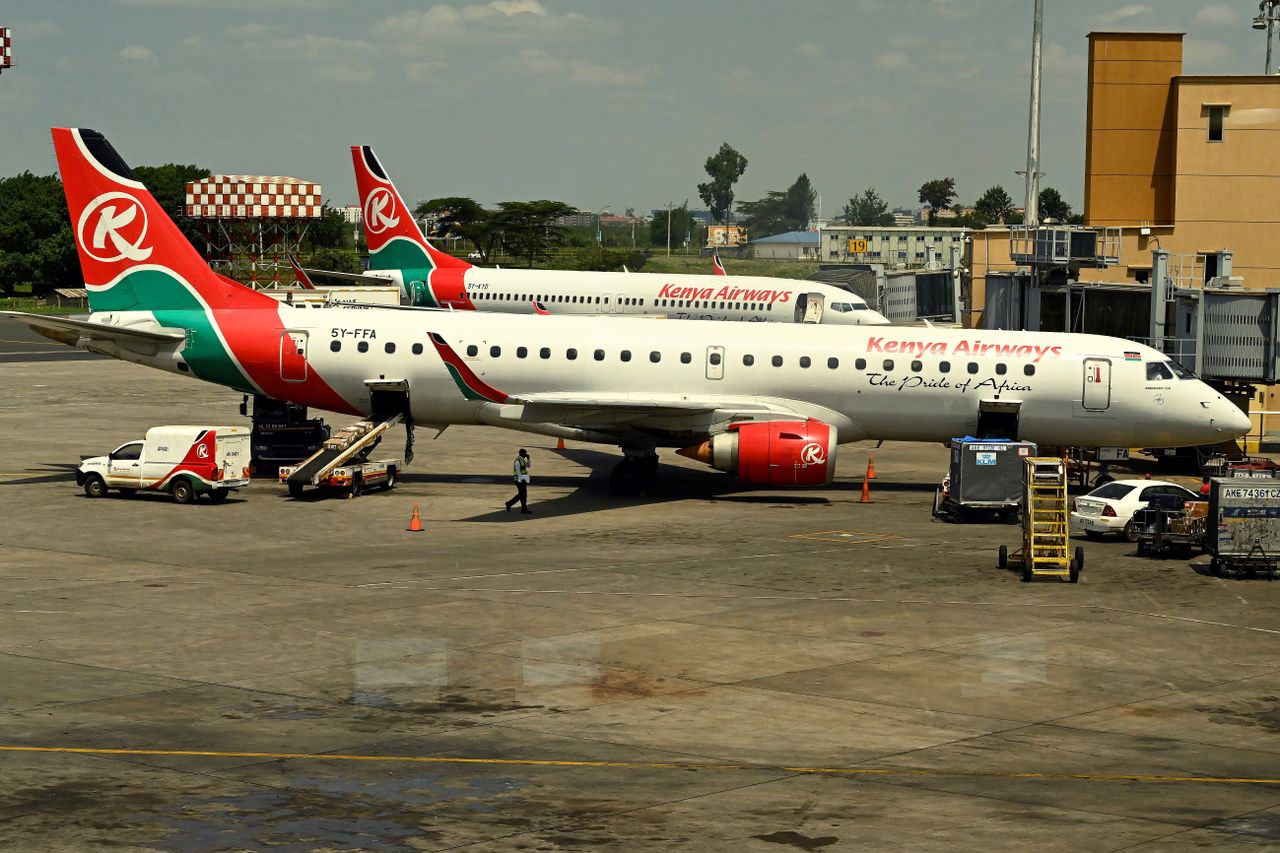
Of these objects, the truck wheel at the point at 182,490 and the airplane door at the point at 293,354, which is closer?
the truck wheel at the point at 182,490

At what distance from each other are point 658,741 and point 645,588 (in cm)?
1078

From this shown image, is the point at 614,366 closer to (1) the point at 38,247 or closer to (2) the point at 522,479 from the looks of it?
(2) the point at 522,479

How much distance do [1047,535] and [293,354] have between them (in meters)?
23.4

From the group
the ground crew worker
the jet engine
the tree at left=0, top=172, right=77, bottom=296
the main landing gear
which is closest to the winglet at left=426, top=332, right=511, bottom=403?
the ground crew worker

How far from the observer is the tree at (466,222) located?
184m

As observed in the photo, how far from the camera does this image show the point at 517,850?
54.2 ft

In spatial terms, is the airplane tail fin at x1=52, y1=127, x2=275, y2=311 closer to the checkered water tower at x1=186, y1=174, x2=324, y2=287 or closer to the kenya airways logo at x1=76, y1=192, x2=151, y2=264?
the kenya airways logo at x1=76, y1=192, x2=151, y2=264

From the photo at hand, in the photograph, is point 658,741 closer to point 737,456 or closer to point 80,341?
point 737,456

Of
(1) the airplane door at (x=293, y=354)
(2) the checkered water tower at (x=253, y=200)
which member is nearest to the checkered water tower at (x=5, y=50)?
(2) the checkered water tower at (x=253, y=200)

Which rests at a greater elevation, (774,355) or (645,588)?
(774,355)

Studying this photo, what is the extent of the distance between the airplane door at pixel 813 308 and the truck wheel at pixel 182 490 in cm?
3719

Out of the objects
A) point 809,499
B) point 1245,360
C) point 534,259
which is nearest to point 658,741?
point 809,499

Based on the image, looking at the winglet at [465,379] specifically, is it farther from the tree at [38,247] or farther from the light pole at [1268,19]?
the tree at [38,247]

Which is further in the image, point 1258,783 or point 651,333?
point 651,333
